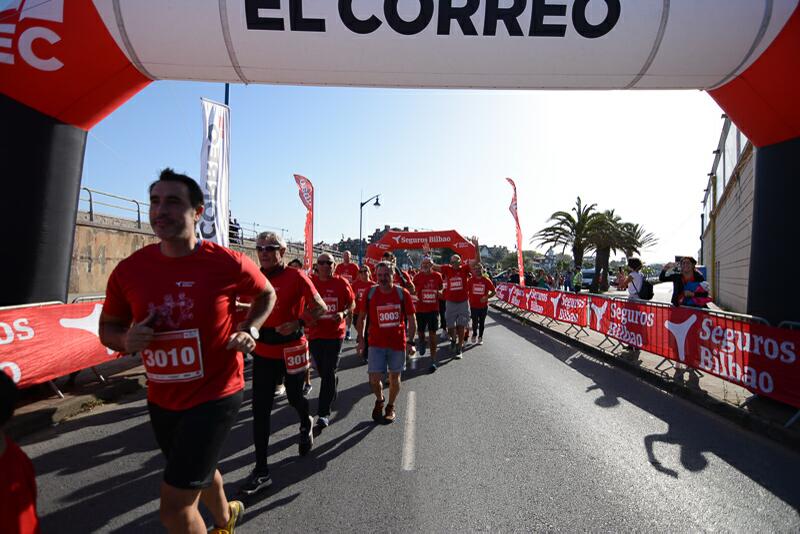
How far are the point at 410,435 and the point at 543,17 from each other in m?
5.05

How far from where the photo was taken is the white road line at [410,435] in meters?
3.98

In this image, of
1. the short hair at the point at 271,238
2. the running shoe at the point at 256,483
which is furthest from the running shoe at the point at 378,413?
the short hair at the point at 271,238

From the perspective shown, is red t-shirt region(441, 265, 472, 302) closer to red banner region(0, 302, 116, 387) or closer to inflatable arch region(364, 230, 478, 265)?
red banner region(0, 302, 116, 387)

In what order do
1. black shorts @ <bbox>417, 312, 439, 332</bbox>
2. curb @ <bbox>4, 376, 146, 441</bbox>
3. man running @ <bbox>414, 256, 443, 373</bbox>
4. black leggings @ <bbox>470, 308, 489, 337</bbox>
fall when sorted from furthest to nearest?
black leggings @ <bbox>470, 308, 489, 337</bbox>, man running @ <bbox>414, 256, 443, 373</bbox>, black shorts @ <bbox>417, 312, 439, 332</bbox>, curb @ <bbox>4, 376, 146, 441</bbox>

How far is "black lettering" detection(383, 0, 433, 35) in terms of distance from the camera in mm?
4973

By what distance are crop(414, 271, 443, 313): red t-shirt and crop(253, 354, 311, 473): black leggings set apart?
510cm

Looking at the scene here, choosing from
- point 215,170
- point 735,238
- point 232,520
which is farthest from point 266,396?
point 735,238

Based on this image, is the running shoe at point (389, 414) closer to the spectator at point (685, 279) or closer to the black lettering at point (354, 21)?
the black lettering at point (354, 21)

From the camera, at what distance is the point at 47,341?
5391mm

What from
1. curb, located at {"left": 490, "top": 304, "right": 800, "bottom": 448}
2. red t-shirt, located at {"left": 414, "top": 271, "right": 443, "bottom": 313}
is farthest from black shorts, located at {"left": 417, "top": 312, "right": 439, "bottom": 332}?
curb, located at {"left": 490, "top": 304, "right": 800, "bottom": 448}

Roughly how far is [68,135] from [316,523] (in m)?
5.74

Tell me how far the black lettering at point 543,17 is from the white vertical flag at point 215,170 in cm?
582

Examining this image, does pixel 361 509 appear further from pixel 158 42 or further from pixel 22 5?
pixel 22 5

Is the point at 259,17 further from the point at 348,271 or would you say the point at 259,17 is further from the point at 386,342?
the point at 348,271
